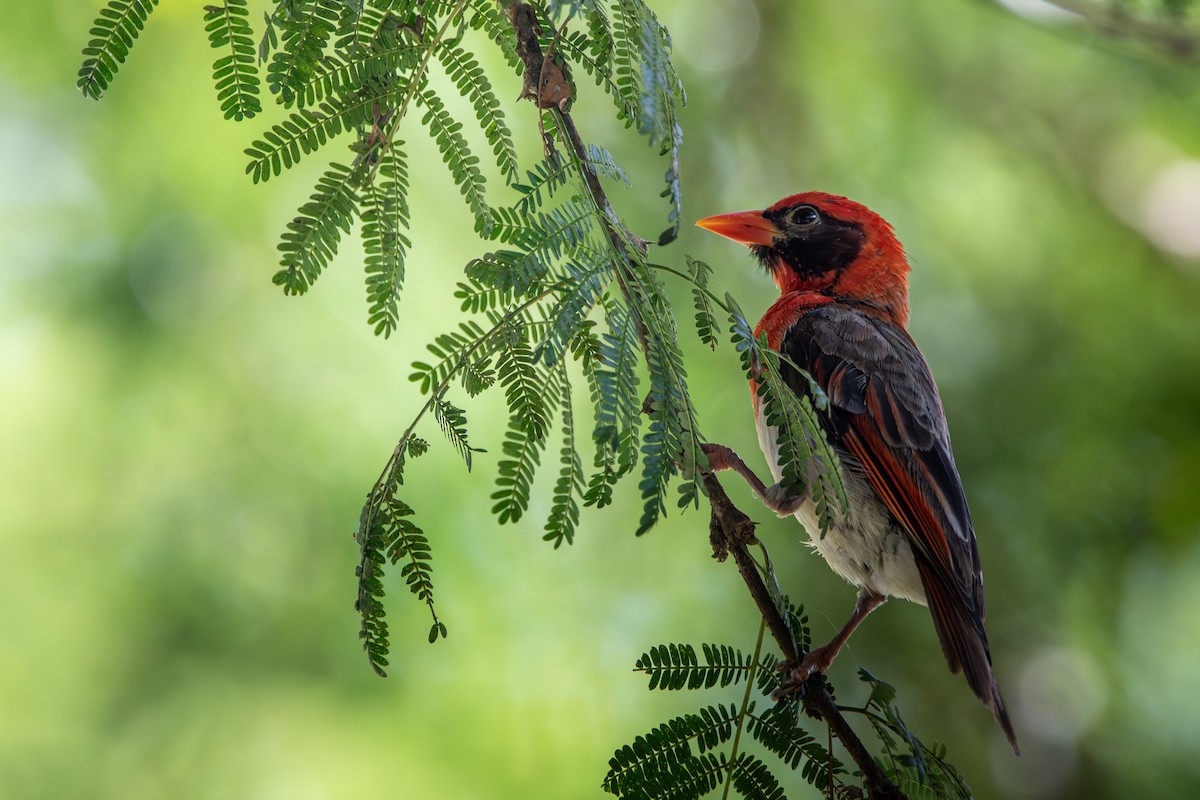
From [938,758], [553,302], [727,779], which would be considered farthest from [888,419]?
[553,302]

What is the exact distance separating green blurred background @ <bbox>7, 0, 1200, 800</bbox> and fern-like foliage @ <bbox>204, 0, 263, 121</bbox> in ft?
7.94

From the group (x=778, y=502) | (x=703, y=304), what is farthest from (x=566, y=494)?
(x=778, y=502)

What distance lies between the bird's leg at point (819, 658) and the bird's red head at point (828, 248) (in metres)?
1.21

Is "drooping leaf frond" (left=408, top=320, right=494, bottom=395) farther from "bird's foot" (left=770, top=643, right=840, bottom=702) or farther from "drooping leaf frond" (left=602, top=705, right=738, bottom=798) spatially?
"bird's foot" (left=770, top=643, right=840, bottom=702)

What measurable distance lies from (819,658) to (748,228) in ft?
6.05

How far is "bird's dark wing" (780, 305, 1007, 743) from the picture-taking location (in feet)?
10.6

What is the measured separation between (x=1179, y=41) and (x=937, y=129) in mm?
1690

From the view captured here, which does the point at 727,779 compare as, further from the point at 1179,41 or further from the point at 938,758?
the point at 1179,41

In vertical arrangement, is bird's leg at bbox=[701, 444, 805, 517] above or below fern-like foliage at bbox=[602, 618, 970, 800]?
above

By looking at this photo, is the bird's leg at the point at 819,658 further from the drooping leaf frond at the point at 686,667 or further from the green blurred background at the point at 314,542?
the green blurred background at the point at 314,542

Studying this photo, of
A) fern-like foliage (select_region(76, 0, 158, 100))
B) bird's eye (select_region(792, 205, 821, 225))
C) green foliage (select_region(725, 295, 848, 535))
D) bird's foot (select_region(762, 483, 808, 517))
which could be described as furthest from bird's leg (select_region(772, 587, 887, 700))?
fern-like foliage (select_region(76, 0, 158, 100))

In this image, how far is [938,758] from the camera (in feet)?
9.16

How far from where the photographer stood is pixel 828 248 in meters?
4.35

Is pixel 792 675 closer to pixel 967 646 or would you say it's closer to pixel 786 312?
pixel 967 646
